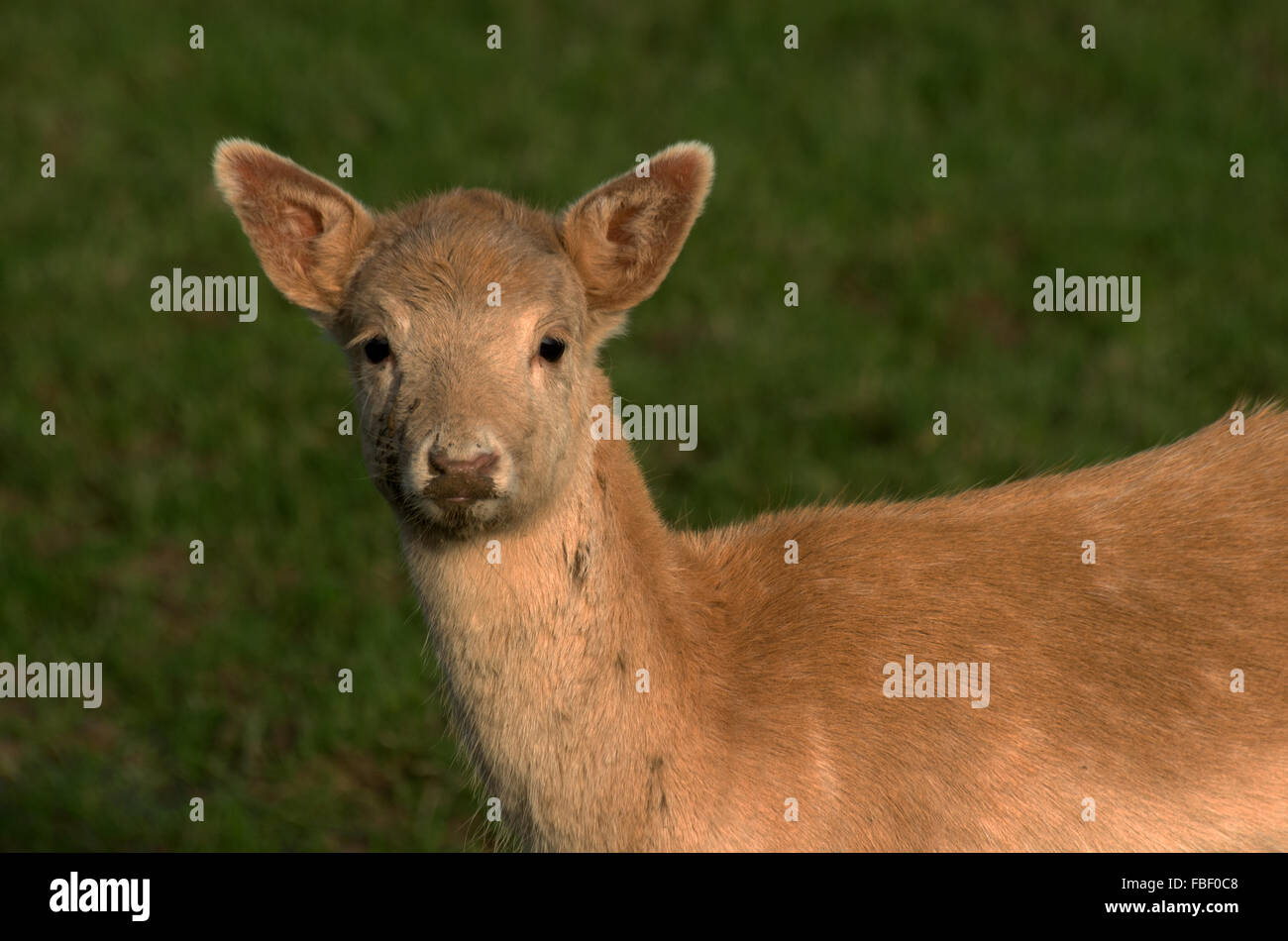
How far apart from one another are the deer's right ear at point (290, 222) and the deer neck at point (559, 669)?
2.74 feet

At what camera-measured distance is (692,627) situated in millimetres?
4469

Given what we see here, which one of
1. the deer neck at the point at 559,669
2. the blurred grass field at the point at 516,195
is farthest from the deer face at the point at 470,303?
the blurred grass field at the point at 516,195

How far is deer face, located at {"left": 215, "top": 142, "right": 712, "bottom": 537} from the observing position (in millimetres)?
3986

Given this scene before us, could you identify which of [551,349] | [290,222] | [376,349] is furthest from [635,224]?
[290,222]

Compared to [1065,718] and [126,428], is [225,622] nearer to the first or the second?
[126,428]

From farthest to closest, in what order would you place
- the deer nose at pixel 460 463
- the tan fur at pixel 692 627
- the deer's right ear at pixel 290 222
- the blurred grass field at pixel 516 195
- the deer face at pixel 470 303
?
the blurred grass field at pixel 516 195, the deer's right ear at pixel 290 222, the tan fur at pixel 692 627, the deer face at pixel 470 303, the deer nose at pixel 460 463

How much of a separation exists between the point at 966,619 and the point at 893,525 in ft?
1.50

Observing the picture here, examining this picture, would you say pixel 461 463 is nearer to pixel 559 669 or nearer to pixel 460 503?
pixel 460 503

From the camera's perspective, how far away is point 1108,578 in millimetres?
4508

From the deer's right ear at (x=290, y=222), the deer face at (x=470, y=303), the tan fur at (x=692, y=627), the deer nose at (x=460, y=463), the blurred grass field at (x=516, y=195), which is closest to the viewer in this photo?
the deer nose at (x=460, y=463)

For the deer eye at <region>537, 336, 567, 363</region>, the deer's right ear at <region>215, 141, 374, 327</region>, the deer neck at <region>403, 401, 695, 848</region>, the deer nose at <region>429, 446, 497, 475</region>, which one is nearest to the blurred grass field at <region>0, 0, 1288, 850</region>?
the deer neck at <region>403, 401, 695, 848</region>

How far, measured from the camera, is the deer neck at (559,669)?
419 cm

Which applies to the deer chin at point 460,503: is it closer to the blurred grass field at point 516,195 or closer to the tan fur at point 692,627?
the tan fur at point 692,627
